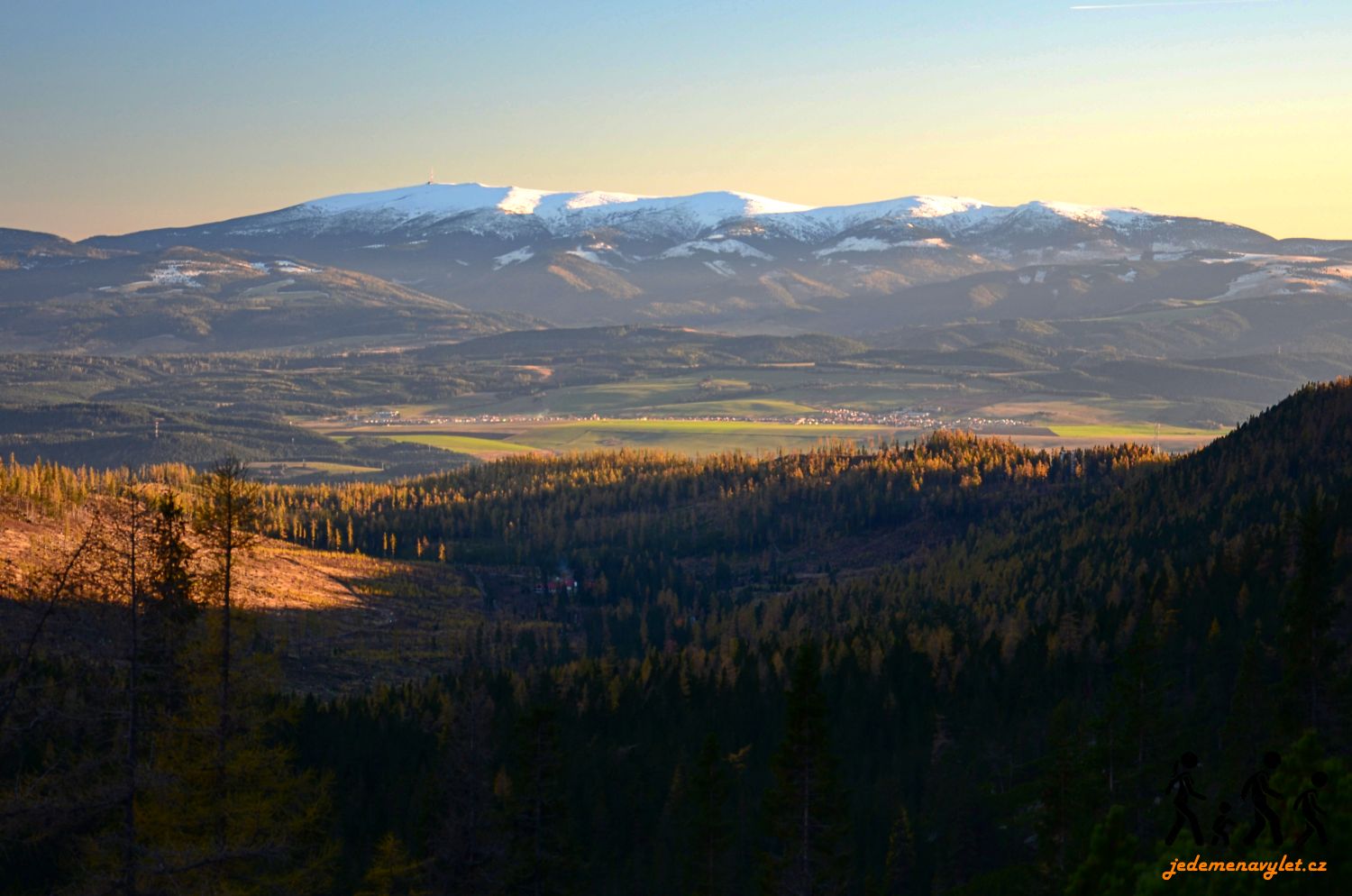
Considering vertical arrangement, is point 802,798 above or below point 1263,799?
below

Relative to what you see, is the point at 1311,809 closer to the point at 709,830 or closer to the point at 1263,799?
the point at 1263,799

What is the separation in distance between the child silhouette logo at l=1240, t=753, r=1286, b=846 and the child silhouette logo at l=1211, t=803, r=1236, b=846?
1.92 feet

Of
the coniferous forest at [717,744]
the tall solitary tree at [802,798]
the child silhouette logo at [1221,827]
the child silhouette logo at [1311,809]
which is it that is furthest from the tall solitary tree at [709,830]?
the child silhouette logo at [1311,809]

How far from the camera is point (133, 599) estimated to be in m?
48.3

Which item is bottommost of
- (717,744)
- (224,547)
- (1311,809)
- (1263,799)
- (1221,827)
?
(717,744)

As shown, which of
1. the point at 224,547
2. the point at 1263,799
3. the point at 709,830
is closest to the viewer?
the point at 1263,799

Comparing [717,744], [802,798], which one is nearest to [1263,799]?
[802,798]

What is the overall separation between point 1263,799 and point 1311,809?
4.35 metres

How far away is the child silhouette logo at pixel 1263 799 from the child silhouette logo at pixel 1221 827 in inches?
23.0

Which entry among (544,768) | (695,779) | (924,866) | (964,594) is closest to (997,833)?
(924,866)

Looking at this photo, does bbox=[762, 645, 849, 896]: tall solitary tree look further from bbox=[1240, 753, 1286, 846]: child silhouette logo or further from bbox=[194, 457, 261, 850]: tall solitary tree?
bbox=[1240, 753, 1286, 846]: child silhouette logo

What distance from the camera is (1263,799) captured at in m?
33.6

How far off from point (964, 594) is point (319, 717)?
89.8 meters

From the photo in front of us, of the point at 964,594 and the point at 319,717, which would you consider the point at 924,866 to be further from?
the point at 964,594
